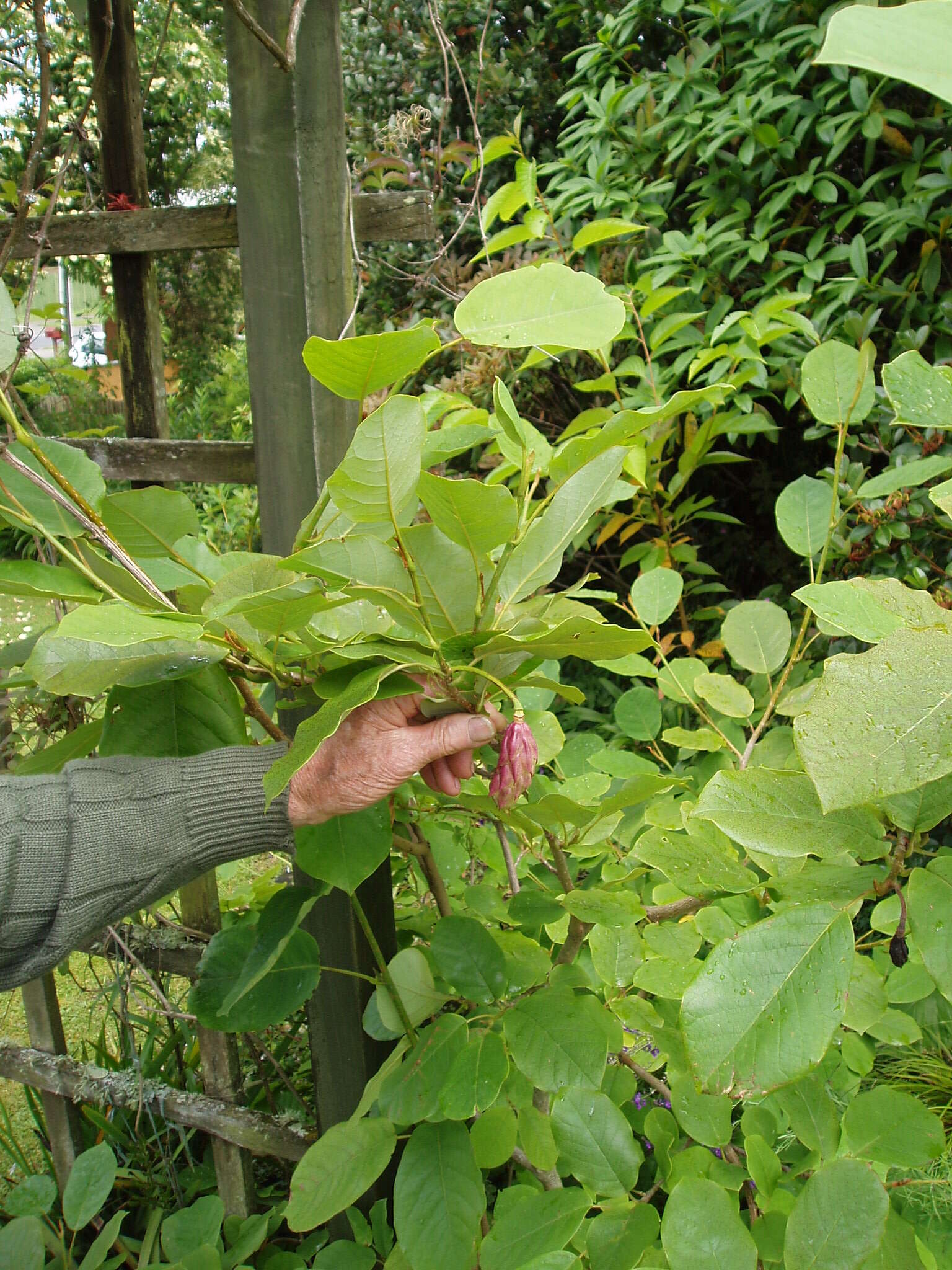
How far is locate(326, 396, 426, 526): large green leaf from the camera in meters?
0.44

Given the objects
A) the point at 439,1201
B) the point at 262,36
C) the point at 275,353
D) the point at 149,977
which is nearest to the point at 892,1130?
the point at 439,1201

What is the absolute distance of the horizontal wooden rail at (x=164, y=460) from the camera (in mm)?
1251

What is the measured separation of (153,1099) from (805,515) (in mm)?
1381

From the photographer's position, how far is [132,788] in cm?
79

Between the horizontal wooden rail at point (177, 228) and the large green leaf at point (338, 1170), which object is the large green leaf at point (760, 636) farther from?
the horizontal wooden rail at point (177, 228)

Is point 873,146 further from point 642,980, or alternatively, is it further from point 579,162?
point 642,980

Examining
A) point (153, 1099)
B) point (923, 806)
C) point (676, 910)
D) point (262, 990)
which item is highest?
point (923, 806)

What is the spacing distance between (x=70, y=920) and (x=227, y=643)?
0.34 metres

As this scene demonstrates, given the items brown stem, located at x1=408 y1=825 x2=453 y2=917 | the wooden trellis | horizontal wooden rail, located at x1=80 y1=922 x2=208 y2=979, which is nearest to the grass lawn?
horizontal wooden rail, located at x1=80 y1=922 x2=208 y2=979

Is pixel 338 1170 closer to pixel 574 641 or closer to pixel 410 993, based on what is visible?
pixel 410 993

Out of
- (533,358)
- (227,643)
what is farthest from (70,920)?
(533,358)

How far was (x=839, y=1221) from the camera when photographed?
19.8 inches

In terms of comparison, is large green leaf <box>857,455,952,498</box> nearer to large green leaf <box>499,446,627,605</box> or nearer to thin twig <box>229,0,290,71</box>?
large green leaf <box>499,446,627,605</box>

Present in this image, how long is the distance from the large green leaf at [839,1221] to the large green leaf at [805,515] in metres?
0.46
